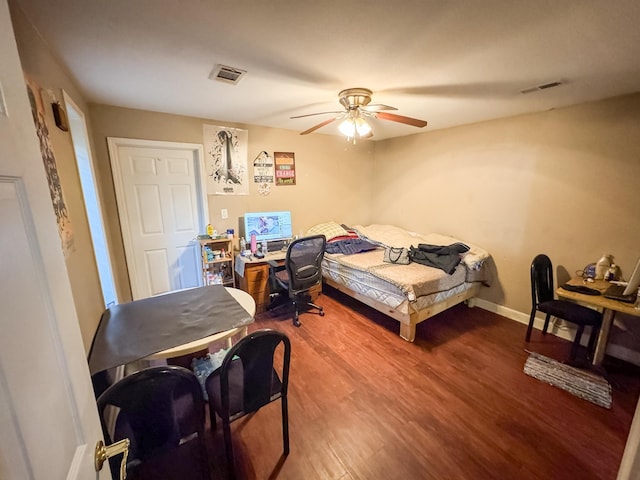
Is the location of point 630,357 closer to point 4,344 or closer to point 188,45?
point 4,344

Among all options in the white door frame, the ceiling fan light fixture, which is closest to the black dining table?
the white door frame

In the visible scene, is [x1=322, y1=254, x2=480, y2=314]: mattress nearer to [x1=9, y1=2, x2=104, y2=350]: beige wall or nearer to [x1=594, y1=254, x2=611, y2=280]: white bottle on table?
[x1=594, y1=254, x2=611, y2=280]: white bottle on table

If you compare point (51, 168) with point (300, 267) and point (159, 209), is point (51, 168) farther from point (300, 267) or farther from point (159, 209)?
point (300, 267)

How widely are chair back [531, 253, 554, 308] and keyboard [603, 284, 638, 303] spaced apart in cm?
43

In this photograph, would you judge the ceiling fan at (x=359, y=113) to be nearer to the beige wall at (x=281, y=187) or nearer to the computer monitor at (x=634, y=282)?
the beige wall at (x=281, y=187)

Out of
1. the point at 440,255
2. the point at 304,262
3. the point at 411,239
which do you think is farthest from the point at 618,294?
the point at 304,262

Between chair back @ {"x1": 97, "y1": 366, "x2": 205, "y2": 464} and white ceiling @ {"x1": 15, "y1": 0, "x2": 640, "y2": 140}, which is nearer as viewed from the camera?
chair back @ {"x1": 97, "y1": 366, "x2": 205, "y2": 464}

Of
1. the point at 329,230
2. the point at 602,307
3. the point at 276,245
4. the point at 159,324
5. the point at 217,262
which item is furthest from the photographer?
the point at 329,230

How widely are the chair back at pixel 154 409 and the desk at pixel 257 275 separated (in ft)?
6.42

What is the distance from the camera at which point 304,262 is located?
2.83 m

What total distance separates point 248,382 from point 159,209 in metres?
2.50

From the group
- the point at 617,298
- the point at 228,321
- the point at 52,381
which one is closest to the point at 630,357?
the point at 617,298

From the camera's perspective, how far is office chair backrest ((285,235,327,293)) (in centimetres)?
271

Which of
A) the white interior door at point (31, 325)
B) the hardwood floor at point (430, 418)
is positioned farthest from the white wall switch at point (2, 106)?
the hardwood floor at point (430, 418)
